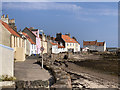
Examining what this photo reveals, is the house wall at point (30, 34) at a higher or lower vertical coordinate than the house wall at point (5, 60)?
higher

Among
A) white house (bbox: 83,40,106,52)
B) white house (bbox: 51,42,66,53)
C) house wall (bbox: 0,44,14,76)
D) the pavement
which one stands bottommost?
the pavement

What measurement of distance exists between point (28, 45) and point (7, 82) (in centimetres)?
3447

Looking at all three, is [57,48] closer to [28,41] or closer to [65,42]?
[65,42]

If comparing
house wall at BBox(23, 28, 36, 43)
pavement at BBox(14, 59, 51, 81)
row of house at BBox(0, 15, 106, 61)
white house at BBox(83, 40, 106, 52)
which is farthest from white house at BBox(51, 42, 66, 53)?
pavement at BBox(14, 59, 51, 81)

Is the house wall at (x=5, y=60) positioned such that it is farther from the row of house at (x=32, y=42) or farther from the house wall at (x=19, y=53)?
the house wall at (x=19, y=53)

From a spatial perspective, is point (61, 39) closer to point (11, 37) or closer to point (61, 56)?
point (61, 56)

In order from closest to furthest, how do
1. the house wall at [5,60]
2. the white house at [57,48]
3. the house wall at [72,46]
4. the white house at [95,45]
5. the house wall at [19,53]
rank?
the house wall at [5,60], the house wall at [19,53], the white house at [57,48], the house wall at [72,46], the white house at [95,45]

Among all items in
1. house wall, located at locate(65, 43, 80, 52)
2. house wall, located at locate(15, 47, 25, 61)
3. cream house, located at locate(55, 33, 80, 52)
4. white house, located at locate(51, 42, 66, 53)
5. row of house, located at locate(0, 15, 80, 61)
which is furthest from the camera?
house wall, located at locate(65, 43, 80, 52)

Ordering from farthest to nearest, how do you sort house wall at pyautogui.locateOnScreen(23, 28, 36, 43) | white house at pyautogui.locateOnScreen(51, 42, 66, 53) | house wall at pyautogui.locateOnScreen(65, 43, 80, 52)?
house wall at pyautogui.locateOnScreen(65, 43, 80, 52) → white house at pyautogui.locateOnScreen(51, 42, 66, 53) → house wall at pyautogui.locateOnScreen(23, 28, 36, 43)

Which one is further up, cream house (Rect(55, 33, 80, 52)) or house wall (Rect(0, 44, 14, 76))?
cream house (Rect(55, 33, 80, 52))

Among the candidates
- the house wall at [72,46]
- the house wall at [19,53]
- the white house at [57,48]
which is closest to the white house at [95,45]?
the house wall at [72,46]

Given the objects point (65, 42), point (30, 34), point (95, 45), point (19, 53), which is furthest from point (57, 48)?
point (95, 45)

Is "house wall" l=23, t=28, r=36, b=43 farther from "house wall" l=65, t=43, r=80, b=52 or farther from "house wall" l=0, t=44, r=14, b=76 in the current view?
"house wall" l=0, t=44, r=14, b=76

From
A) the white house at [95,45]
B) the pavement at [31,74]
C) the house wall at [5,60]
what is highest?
the white house at [95,45]
